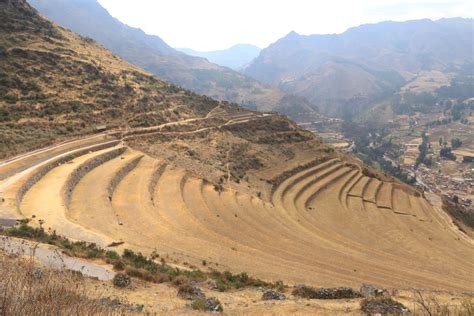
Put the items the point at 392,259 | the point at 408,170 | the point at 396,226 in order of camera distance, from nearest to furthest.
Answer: the point at 392,259, the point at 396,226, the point at 408,170

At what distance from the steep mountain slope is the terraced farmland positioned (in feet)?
0.62

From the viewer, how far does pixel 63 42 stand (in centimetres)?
8438

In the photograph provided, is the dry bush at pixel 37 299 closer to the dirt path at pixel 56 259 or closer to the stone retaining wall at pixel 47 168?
the dirt path at pixel 56 259

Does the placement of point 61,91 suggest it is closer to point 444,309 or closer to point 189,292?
point 189,292

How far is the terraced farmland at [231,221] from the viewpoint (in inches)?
1113

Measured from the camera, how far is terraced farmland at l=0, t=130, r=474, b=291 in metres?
28.3

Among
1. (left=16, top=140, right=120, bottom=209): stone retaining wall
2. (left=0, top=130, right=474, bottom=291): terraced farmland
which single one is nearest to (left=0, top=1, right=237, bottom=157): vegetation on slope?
(left=16, top=140, right=120, bottom=209): stone retaining wall

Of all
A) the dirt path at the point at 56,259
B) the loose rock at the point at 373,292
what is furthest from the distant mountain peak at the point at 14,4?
the loose rock at the point at 373,292

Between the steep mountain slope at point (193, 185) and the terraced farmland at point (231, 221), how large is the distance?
0.62ft

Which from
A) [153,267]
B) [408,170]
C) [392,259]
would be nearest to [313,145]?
[392,259]

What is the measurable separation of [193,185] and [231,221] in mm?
10279

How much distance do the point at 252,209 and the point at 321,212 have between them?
14.1m

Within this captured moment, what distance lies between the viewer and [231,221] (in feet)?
126

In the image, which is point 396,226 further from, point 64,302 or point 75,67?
point 75,67
